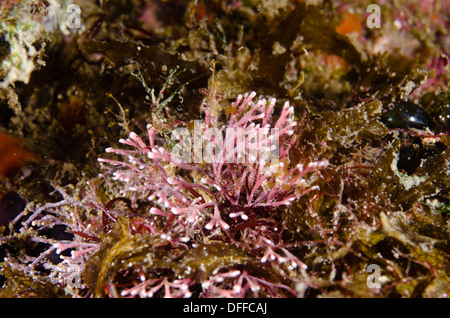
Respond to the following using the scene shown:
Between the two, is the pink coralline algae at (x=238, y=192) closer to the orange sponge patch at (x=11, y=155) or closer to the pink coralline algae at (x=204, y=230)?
the pink coralline algae at (x=204, y=230)

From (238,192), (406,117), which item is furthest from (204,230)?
(406,117)

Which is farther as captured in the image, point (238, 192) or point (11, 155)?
point (11, 155)

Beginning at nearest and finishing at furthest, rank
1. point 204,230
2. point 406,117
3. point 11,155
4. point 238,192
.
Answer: point 238,192 < point 204,230 < point 406,117 < point 11,155

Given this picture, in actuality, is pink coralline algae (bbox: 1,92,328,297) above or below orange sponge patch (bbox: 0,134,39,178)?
below

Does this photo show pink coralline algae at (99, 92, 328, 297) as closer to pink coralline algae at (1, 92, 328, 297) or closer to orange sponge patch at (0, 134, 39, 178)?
pink coralline algae at (1, 92, 328, 297)

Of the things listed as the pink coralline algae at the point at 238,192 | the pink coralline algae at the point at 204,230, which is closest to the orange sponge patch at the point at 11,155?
the pink coralline algae at the point at 204,230

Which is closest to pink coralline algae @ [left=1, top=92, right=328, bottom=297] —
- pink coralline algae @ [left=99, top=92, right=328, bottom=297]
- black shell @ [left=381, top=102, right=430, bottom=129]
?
pink coralline algae @ [left=99, top=92, right=328, bottom=297]

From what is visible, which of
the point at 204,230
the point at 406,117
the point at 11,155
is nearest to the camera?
the point at 204,230

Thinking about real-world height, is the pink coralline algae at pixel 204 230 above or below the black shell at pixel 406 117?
below

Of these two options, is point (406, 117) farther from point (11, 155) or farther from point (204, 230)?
point (11, 155)

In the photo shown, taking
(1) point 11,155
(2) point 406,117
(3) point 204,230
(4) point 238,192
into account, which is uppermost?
(2) point 406,117
